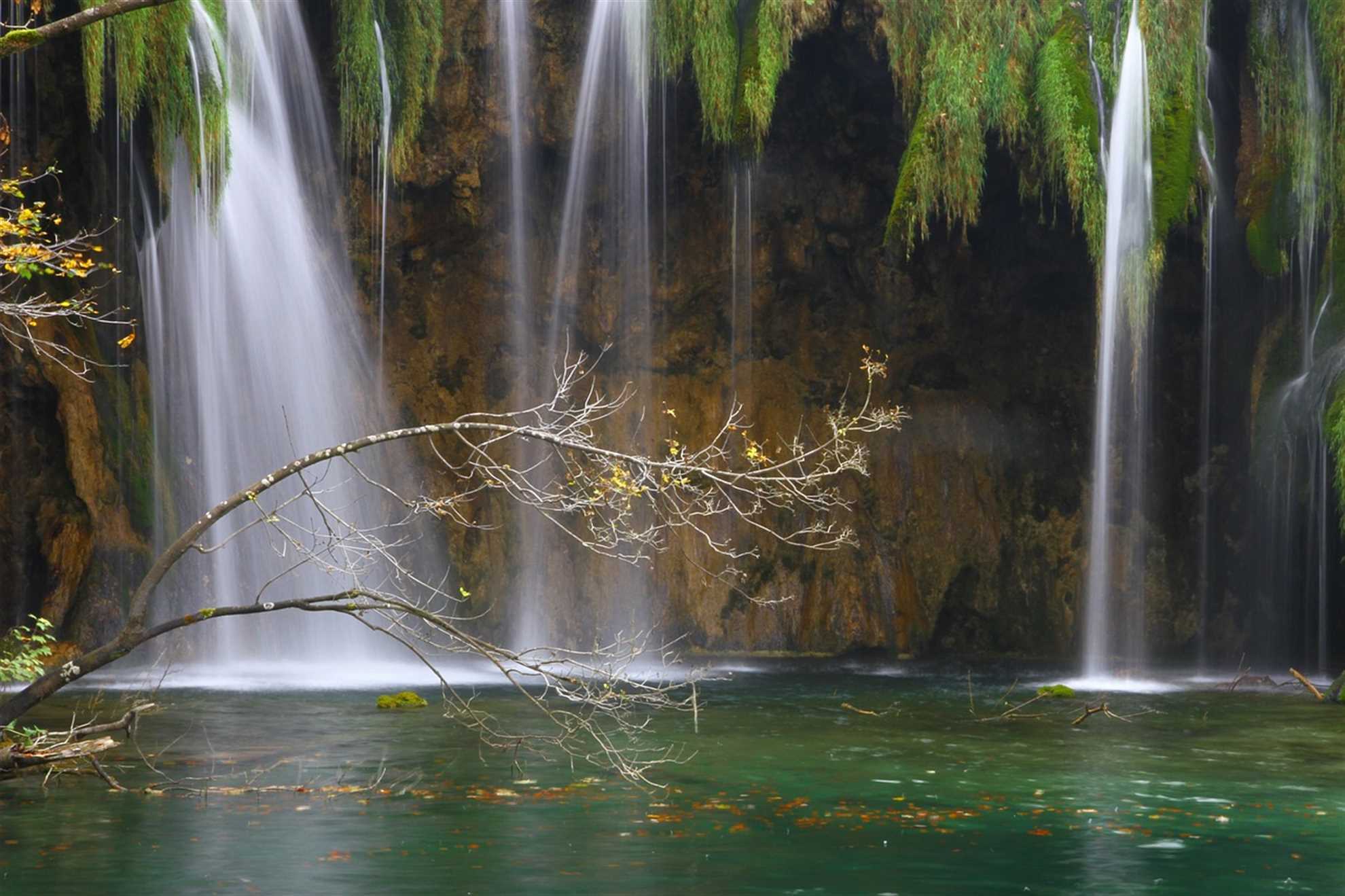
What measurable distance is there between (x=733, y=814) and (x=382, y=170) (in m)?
15.0

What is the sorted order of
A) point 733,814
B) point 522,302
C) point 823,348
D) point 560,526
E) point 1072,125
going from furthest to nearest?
point 823,348, point 522,302, point 1072,125, point 560,526, point 733,814

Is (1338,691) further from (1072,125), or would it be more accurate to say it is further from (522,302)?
(522,302)

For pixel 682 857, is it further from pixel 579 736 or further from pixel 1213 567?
pixel 1213 567

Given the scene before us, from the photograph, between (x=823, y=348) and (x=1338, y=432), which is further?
(x=823, y=348)

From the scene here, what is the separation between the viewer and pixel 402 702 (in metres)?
17.1

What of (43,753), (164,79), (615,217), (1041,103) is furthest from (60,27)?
(615,217)

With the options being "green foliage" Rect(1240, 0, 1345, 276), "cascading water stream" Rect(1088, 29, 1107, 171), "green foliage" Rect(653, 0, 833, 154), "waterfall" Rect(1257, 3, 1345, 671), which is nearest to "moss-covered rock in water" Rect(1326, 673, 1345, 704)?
"waterfall" Rect(1257, 3, 1345, 671)

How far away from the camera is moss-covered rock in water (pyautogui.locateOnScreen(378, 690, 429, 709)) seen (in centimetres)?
1680

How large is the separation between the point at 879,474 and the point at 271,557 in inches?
369

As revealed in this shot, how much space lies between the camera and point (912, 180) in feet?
69.4

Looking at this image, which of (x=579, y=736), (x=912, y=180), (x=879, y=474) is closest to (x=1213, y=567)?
(x=879, y=474)

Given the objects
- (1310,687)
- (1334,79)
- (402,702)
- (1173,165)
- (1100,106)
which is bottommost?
(402,702)

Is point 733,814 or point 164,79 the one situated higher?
point 164,79

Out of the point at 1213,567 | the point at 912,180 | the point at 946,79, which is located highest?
the point at 946,79
